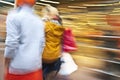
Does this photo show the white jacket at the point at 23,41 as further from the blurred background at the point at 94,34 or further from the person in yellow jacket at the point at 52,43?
the blurred background at the point at 94,34

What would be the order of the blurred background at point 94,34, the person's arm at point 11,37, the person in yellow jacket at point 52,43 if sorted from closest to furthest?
1. the person's arm at point 11,37
2. the person in yellow jacket at point 52,43
3. the blurred background at point 94,34

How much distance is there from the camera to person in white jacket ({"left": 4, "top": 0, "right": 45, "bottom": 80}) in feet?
11.8

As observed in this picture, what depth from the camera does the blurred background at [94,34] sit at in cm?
554

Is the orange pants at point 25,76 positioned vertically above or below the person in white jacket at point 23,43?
below

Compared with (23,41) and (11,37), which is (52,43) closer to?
(23,41)

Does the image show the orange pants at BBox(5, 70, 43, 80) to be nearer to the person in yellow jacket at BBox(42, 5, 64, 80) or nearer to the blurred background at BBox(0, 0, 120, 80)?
the person in yellow jacket at BBox(42, 5, 64, 80)

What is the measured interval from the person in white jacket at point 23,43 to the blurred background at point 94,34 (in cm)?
168

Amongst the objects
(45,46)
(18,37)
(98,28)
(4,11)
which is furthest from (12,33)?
(4,11)

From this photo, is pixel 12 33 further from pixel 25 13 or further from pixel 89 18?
pixel 89 18

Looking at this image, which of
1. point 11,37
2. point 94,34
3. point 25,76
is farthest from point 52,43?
point 94,34

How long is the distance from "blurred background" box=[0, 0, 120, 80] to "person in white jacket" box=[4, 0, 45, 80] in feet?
5.50

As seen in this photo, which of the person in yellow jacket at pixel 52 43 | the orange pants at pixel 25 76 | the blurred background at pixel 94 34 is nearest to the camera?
the orange pants at pixel 25 76

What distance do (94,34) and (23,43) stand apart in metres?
2.47

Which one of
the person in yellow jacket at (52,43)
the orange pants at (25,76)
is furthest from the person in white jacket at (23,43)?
the person in yellow jacket at (52,43)
